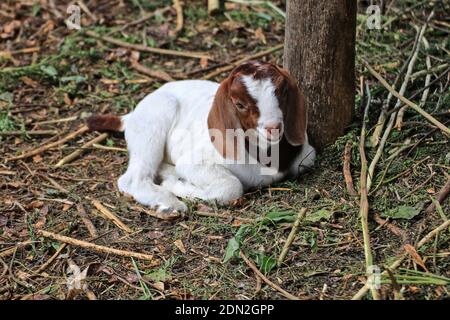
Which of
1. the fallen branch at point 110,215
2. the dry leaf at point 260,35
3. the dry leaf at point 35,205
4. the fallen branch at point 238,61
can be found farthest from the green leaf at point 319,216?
the dry leaf at point 260,35

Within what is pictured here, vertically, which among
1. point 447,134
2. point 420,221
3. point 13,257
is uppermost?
point 447,134

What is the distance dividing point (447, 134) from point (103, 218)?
2.69m

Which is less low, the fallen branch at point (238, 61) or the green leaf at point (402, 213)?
the fallen branch at point (238, 61)

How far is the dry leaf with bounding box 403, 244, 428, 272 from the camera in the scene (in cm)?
460

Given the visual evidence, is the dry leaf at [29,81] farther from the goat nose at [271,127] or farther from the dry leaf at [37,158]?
the goat nose at [271,127]

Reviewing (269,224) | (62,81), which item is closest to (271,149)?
(269,224)

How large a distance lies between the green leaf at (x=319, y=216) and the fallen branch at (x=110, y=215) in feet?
4.24

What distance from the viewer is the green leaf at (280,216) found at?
5270mm

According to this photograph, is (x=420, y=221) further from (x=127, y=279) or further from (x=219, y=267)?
(x=127, y=279)

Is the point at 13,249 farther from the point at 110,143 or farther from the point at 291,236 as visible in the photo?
the point at 291,236

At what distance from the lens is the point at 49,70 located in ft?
25.3

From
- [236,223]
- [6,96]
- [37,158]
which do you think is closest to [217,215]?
[236,223]

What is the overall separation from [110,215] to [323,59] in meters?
2.02
